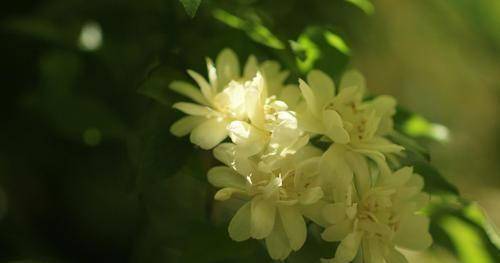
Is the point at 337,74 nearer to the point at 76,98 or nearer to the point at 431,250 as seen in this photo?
the point at 431,250

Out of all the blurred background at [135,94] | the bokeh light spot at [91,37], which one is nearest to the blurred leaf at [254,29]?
the blurred background at [135,94]

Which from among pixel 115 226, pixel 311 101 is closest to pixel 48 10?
pixel 115 226

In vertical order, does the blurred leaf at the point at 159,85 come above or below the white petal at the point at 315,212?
below

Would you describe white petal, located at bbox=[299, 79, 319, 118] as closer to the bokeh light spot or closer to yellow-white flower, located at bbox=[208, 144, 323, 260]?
yellow-white flower, located at bbox=[208, 144, 323, 260]

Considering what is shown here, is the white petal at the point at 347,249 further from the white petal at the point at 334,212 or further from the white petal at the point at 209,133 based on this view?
the white petal at the point at 209,133

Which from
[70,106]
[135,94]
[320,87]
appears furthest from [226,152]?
[70,106]

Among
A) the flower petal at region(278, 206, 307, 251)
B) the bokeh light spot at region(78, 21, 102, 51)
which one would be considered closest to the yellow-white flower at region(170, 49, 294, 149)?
the flower petal at region(278, 206, 307, 251)

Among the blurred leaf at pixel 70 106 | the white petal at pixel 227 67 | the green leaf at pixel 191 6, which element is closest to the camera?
the green leaf at pixel 191 6
